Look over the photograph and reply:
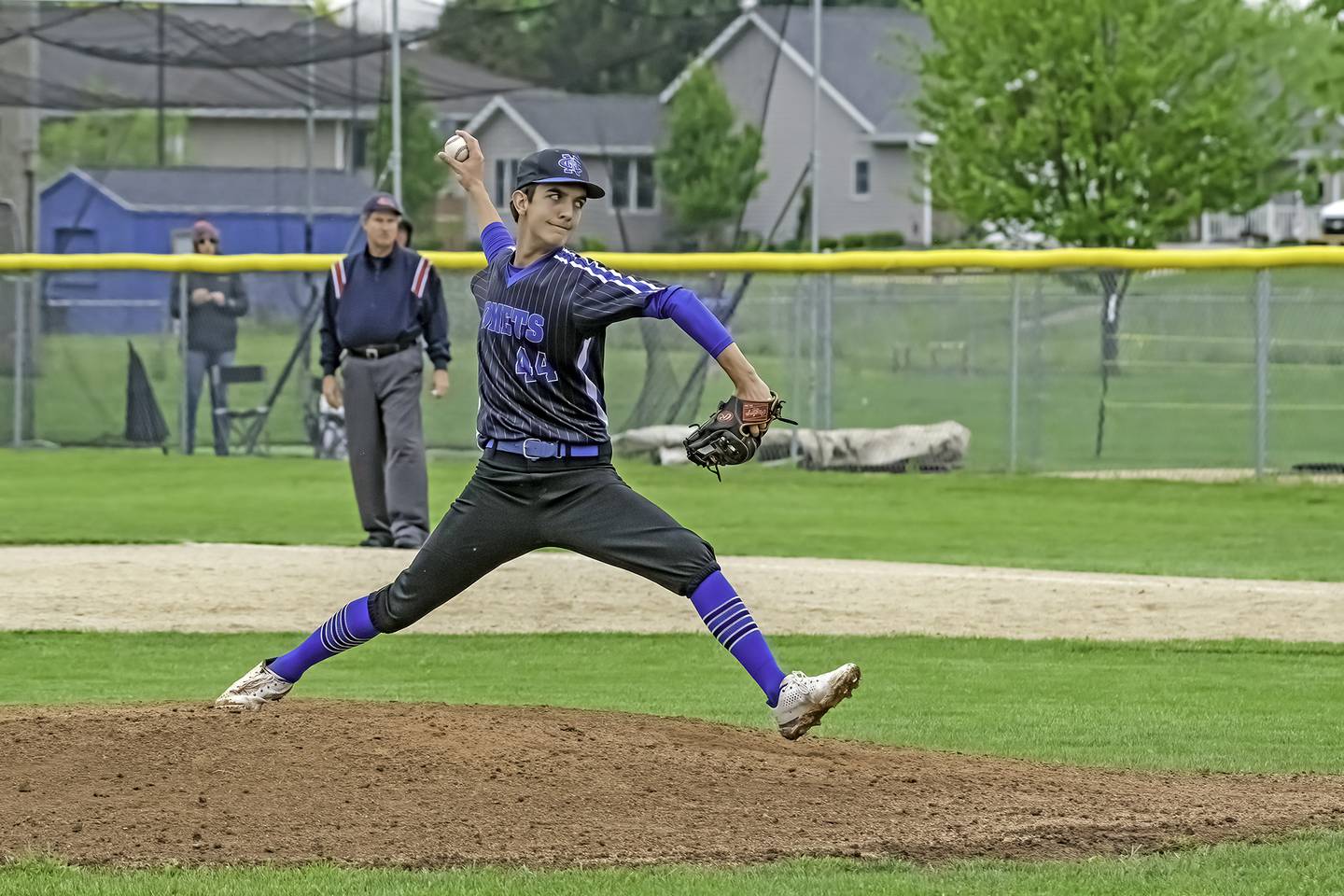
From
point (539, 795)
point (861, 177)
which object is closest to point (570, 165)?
point (539, 795)

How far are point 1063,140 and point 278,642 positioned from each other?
875 inches

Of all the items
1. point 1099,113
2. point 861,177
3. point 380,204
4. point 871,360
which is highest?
point 861,177

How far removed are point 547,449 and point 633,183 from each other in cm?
1478

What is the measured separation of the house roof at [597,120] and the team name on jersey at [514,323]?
14259 mm

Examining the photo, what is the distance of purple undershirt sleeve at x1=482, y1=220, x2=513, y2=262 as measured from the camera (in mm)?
6473

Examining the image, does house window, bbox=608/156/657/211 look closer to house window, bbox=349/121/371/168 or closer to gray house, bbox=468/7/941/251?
gray house, bbox=468/7/941/251

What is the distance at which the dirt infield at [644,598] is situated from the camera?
9.89 m

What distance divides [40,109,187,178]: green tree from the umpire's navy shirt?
10137 mm

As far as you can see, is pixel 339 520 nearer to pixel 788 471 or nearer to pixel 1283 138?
pixel 788 471

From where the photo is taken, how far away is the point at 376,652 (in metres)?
9.38

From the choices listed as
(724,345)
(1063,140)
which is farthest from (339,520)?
(1063,140)

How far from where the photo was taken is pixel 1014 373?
1734cm

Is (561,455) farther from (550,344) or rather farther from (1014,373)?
(1014,373)

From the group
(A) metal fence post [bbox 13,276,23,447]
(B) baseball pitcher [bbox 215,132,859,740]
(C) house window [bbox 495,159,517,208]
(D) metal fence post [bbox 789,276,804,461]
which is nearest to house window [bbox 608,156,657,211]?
(C) house window [bbox 495,159,517,208]
